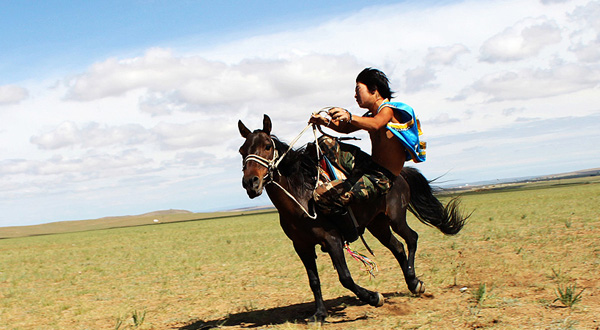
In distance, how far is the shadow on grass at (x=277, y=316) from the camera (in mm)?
6868

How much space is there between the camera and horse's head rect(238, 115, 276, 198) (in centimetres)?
557

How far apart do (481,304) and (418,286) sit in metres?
1.24

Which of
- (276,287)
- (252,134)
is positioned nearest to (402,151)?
(252,134)

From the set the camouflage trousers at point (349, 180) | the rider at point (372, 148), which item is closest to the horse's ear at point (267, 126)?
the rider at point (372, 148)

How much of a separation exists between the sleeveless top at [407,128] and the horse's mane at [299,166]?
3.45 ft

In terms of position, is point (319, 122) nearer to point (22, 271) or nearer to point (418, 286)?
point (418, 286)

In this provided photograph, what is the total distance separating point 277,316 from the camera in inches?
288

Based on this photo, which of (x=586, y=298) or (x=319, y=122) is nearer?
(x=319, y=122)

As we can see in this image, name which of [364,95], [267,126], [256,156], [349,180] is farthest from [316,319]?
[364,95]

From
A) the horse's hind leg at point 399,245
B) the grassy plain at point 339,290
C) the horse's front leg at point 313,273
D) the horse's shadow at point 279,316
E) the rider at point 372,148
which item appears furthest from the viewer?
the horse's hind leg at point 399,245

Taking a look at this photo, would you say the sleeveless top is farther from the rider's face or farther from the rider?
the rider's face

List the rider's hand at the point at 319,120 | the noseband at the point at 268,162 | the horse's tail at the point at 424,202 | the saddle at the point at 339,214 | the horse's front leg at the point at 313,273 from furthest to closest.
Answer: the horse's tail at the point at 424,202
the horse's front leg at the point at 313,273
the saddle at the point at 339,214
the rider's hand at the point at 319,120
the noseband at the point at 268,162

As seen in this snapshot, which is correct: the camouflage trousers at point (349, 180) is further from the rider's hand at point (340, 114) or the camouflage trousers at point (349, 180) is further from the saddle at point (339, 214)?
the rider's hand at point (340, 114)

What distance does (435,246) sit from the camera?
14727 mm
